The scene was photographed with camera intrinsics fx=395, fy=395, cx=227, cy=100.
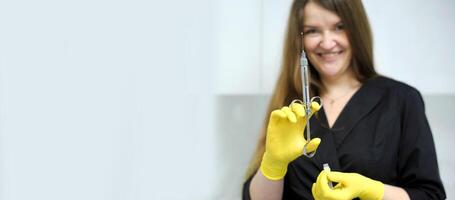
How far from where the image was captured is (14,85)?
0.70m

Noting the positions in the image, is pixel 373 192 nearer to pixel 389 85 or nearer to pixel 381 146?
pixel 381 146

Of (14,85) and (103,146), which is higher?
(14,85)

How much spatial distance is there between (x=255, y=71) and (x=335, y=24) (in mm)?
385

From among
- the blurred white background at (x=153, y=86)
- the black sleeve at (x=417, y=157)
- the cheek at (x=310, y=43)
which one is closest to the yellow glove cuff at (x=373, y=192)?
the black sleeve at (x=417, y=157)

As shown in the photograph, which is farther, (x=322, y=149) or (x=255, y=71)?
(x=255, y=71)

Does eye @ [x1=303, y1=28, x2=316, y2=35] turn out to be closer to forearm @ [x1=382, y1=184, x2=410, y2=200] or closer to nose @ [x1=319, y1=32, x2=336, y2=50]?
nose @ [x1=319, y1=32, x2=336, y2=50]

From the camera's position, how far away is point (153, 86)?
0.94 m

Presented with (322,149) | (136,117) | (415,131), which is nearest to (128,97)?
(136,117)

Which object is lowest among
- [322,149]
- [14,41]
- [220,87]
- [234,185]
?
[234,185]

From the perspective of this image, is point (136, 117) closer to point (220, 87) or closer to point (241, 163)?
point (220, 87)

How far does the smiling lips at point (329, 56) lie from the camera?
912 mm

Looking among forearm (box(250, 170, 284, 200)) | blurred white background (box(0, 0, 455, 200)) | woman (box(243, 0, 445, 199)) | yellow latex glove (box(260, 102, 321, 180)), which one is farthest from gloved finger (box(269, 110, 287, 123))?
blurred white background (box(0, 0, 455, 200))

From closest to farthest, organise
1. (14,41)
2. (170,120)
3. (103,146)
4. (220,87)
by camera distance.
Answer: (14,41)
(103,146)
(170,120)
(220,87)

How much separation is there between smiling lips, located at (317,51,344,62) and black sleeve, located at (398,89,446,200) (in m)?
0.19
